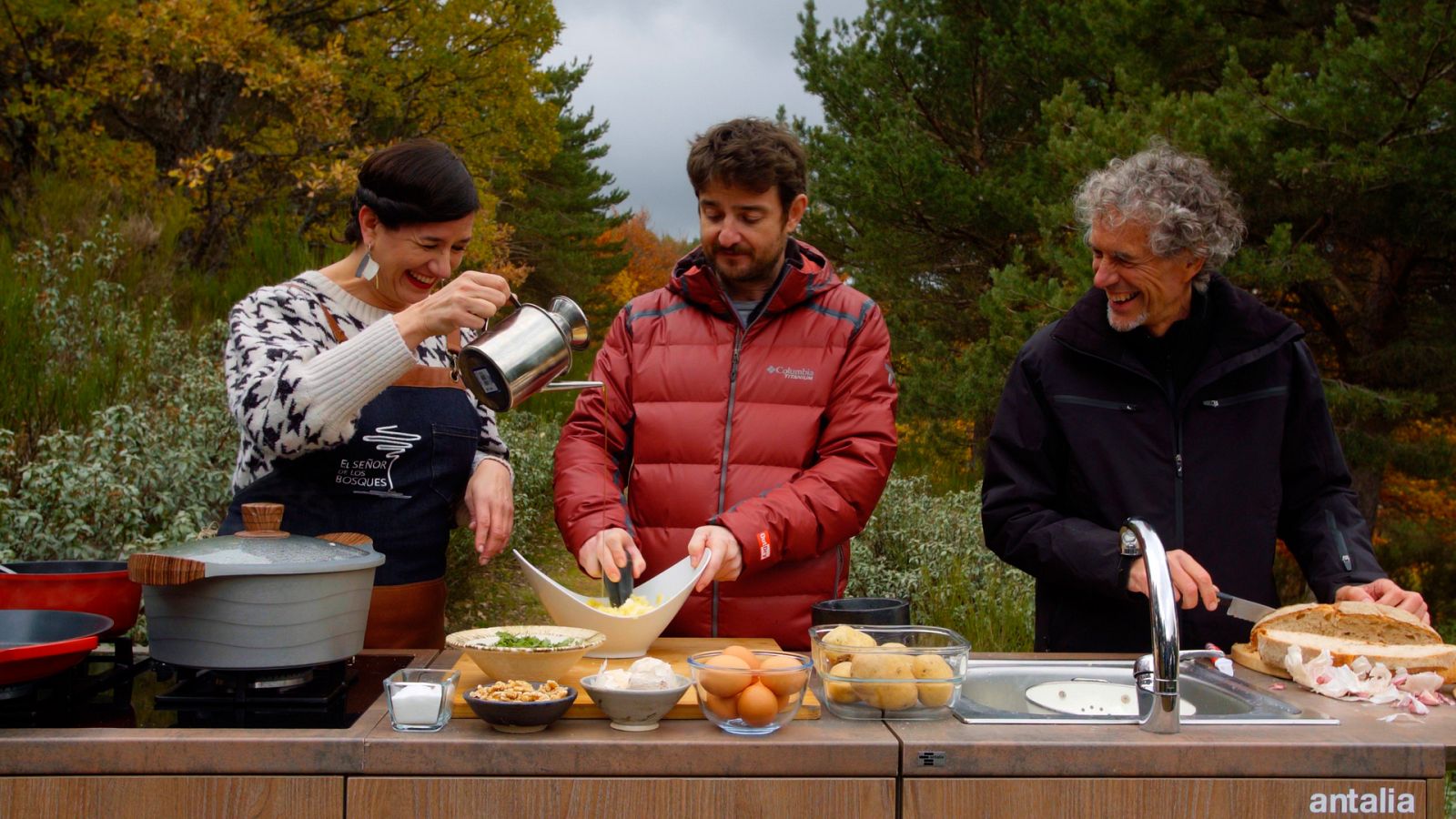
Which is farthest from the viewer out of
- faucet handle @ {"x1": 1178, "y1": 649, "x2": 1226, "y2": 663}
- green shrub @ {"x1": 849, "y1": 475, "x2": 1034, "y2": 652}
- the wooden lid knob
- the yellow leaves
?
the yellow leaves

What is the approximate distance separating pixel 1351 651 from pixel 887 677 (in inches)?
36.8

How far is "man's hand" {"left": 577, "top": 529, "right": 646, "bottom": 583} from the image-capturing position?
2.37 metres

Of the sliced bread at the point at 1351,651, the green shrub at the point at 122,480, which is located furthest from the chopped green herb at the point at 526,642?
the green shrub at the point at 122,480

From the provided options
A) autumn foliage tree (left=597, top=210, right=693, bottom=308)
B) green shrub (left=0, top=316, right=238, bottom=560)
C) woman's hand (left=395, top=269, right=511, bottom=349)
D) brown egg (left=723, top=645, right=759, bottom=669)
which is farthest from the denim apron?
autumn foliage tree (left=597, top=210, right=693, bottom=308)

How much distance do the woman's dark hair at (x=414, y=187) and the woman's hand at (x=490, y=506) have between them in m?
0.56

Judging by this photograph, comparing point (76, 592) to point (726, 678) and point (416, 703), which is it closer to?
point (416, 703)

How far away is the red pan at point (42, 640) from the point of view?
5.88 feet

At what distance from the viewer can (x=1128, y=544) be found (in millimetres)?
1949

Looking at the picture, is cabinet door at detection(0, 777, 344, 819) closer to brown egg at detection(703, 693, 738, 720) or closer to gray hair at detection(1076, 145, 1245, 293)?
brown egg at detection(703, 693, 738, 720)

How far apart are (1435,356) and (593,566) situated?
6879mm

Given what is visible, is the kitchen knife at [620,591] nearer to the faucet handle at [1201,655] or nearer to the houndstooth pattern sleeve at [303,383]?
the houndstooth pattern sleeve at [303,383]

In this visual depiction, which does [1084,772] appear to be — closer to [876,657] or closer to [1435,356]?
[876,657]

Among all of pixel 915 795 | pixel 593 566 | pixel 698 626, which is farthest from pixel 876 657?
pixel 698 626

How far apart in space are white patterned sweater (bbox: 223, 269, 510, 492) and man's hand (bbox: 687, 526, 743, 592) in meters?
0.66
